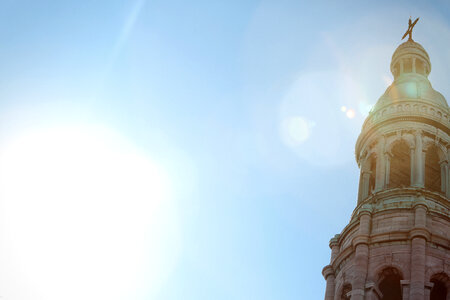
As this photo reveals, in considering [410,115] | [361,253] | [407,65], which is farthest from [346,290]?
[407,65]

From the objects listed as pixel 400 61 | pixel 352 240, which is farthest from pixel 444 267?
pixel 400 61

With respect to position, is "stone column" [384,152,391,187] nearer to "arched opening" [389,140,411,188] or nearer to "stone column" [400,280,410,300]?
"arched opening" [389,140,411,188]

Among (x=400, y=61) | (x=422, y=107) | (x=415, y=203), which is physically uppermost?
(x=400, y=61)

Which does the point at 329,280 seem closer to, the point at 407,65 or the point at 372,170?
the point at 372,170

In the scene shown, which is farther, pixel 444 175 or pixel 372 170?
pixel 372 170

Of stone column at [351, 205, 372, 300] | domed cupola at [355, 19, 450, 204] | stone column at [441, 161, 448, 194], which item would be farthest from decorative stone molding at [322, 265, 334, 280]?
stone column at [441, 161, 448, 194]

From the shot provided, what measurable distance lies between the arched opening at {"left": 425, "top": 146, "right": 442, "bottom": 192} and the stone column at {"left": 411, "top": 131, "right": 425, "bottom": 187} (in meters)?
1.02

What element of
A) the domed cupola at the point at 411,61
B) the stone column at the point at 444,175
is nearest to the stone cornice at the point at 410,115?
the stone column at the point at 444,175

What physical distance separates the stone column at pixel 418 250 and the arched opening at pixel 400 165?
4.73m

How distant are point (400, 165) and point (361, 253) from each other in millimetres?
8449

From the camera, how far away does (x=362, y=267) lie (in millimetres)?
32562

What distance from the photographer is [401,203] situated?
34.8 meters

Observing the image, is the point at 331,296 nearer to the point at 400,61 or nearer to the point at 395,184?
the point at 395,184

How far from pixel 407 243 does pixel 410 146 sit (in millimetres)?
6941
